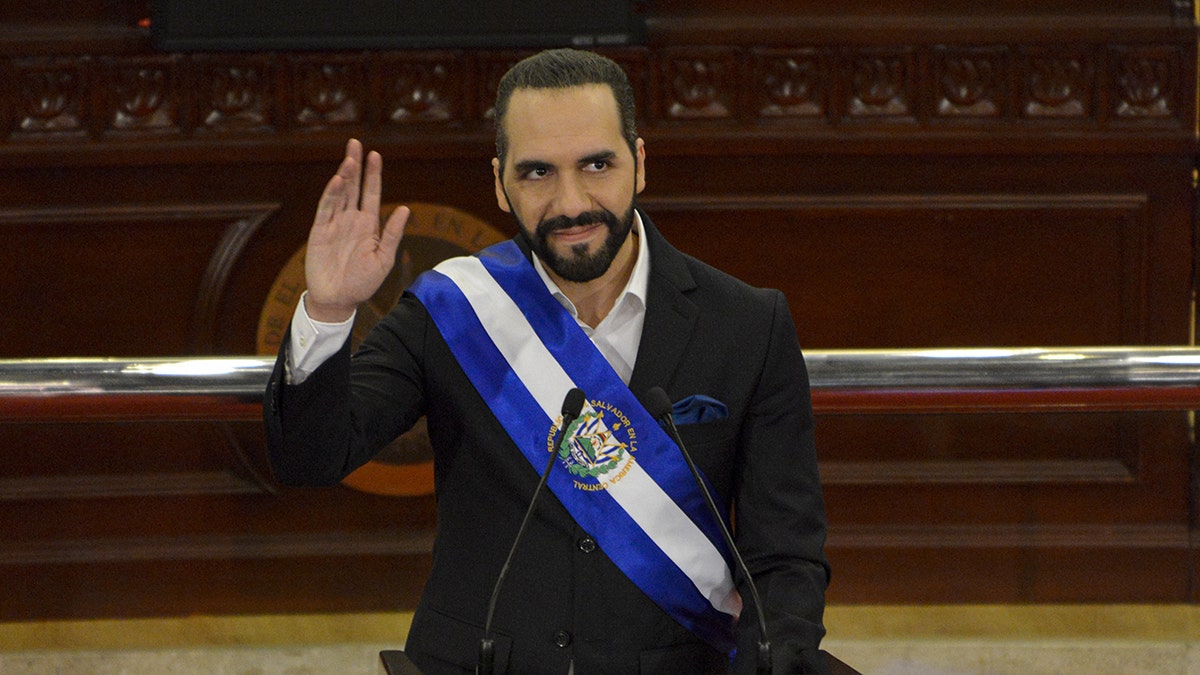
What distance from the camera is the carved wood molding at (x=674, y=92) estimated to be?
333 cm

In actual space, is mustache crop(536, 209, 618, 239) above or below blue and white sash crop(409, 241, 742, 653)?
above

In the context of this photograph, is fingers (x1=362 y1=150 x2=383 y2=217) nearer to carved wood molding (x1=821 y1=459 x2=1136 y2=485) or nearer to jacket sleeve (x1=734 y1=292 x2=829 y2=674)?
jacket sleeve (x1=734 y1=292 x2=829 y2=674)

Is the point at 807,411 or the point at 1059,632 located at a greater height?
the point at 807,411

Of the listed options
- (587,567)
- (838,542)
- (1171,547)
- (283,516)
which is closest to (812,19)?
(838,542)

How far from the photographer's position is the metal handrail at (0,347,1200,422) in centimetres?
163

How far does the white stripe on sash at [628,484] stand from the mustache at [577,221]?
0.14 metres

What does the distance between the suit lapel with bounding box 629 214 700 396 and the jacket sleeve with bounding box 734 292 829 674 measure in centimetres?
11

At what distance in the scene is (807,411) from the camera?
1.59 metres

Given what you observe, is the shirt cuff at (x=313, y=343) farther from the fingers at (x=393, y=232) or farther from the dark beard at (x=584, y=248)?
the dark beard at (x=584, y=248)

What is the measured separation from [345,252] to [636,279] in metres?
0.39

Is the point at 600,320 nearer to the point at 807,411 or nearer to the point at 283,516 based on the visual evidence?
the point at 807,411

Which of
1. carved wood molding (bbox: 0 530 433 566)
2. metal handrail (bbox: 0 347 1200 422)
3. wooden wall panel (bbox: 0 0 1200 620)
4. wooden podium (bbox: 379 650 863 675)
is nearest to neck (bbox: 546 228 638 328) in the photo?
metal handrail (bbox: 0 347 1200 422)

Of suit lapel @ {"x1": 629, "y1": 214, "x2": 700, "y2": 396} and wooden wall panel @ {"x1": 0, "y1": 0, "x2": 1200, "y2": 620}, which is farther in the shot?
wooden wall panel @ {"x1": 0, "y1": 0, "x2": 1200, "y2": 620}

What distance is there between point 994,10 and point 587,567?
243 centimetres
